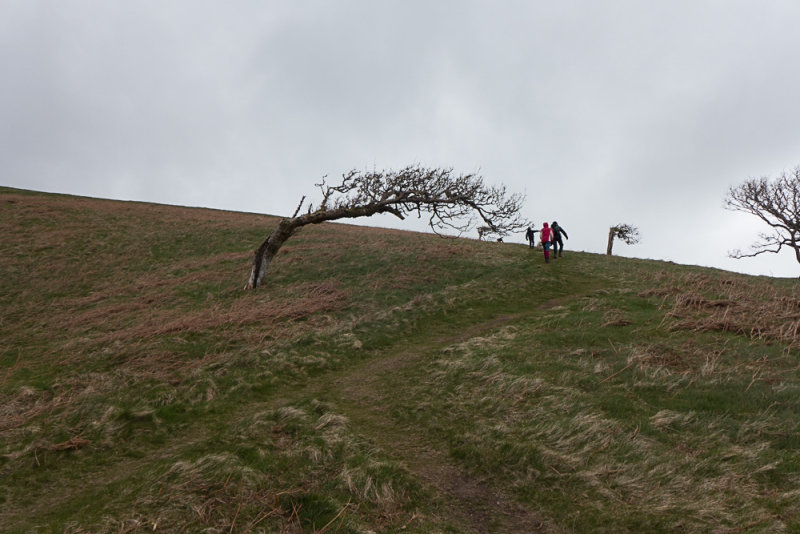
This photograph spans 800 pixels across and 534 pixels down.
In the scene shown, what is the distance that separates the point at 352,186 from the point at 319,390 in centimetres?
1372

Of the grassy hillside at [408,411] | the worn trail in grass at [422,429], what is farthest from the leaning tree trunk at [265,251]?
the worn trail in grass at [422,429]

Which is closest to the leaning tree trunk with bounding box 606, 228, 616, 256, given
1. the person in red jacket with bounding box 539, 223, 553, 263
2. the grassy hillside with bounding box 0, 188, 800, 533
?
the person in red jacket with bounding box 539, 223, 553, 263

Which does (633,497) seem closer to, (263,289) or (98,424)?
(98,424)

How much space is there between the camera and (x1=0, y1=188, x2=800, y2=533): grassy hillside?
6.20 metres

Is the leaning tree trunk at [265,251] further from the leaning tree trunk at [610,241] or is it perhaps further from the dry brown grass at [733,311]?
the leaning tree trunk at [610,241]

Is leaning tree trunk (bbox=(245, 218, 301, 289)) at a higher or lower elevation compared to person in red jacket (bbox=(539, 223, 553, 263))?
lower

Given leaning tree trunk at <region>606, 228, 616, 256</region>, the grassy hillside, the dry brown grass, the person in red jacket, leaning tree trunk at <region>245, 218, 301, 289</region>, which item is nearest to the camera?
the grassy hillside

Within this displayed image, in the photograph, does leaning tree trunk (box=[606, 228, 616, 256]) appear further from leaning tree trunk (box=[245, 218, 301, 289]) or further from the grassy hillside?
leaning tree trunk (box=[245, 218, 301, 289])

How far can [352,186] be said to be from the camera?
898 inches

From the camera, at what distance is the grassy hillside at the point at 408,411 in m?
6.20

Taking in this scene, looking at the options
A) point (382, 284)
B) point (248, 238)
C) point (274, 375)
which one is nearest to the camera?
point (274, 375)

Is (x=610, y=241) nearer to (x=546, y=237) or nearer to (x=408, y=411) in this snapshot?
(x=546, y=237)

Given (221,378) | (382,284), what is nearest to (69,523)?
(221,378)

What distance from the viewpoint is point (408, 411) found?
966 cm
